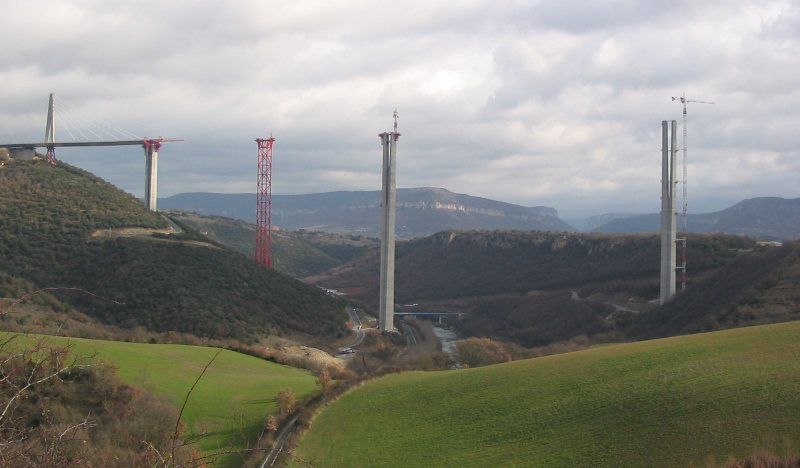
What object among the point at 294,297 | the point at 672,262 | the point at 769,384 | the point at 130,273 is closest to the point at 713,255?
the point at 672,262

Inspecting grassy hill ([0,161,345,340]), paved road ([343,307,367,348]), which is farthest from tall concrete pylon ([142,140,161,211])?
paved road ([343,307,367,348])

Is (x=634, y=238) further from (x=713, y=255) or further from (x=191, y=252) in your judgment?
(x=191, y=252)

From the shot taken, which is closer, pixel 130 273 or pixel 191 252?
pixel 130 273

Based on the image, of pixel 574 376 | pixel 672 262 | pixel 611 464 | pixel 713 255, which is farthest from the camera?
pixel 713 255

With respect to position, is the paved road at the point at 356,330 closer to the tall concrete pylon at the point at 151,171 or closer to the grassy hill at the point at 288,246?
the tall concrete pylon at the point at 151,171

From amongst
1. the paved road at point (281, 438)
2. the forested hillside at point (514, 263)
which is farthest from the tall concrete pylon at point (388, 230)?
the paved road at point (281, 438)

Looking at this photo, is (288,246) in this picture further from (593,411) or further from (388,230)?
(593,411)
